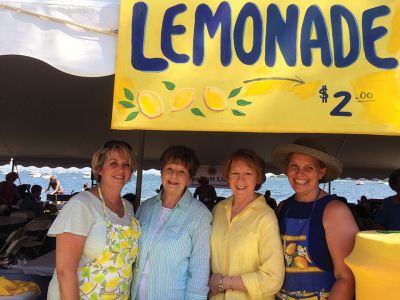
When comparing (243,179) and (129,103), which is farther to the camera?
(243,179)

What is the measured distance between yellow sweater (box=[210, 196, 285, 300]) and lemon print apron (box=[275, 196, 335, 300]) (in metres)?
0.04

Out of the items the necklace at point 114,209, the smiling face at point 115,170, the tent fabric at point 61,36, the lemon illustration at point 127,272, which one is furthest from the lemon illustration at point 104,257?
the tent fabric at point 61,36

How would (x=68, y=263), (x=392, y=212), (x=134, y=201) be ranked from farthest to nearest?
(x=134, y=201), (x=392, y=212), (x=68, y=263)

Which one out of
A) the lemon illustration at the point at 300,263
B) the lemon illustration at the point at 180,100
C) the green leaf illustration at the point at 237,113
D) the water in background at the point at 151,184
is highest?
the lemon illustration at the point at 180,100

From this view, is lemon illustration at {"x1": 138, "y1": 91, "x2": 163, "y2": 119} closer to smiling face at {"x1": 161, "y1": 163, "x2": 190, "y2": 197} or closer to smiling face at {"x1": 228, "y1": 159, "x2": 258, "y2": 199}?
smiling face at {"x1": 161, "y1": 163, "x2": 190, "y2": 197}

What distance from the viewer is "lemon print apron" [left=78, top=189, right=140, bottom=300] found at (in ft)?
5.71

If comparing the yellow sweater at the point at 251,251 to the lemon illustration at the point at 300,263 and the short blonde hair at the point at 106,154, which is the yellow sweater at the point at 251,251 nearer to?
the lemon illustration at the point at 300,263

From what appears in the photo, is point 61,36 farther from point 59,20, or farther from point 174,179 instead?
point 174,179

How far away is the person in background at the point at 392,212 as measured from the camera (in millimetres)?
3662

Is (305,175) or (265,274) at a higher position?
(305,175)

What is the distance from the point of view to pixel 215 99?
1755 mm

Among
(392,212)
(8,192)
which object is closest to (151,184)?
(8,192)

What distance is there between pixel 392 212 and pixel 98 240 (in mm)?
2968

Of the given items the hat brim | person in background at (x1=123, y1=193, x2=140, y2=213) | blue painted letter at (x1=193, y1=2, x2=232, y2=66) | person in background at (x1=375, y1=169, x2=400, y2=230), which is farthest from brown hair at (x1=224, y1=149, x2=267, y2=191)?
person in background at (x1=375, y1=169, x2=400, y2=230)
